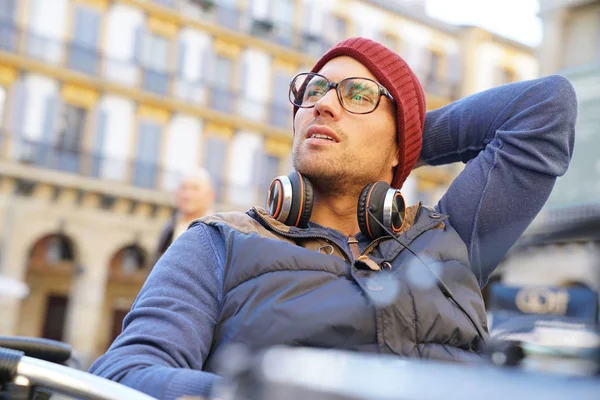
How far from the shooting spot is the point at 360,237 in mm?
1860

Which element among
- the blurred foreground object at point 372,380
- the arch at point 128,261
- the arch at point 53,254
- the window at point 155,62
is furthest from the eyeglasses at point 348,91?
the window at point 155,62

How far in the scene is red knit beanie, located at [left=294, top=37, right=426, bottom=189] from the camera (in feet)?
6.59

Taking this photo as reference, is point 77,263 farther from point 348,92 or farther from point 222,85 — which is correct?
point 348,92

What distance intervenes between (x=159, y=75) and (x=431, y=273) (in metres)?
19.0

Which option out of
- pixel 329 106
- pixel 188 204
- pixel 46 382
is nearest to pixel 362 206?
pixel 329 106

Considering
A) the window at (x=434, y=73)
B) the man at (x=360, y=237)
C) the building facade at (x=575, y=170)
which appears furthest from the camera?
the window at (x=434, y=73)

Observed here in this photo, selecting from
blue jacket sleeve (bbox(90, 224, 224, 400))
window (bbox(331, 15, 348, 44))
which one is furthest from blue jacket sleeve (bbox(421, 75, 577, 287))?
window (bbox(331, 15, 348, 44))

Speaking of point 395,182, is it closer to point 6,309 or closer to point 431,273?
point 431,273

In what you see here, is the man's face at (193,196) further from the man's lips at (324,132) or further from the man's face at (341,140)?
the man's lips at (324,132)

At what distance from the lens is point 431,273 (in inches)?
63.9

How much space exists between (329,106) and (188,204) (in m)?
2.80

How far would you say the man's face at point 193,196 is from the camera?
4.61 m

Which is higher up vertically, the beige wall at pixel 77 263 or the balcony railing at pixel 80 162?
the balcony railing at pixel 80 162

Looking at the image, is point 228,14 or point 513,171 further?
point 228,14
